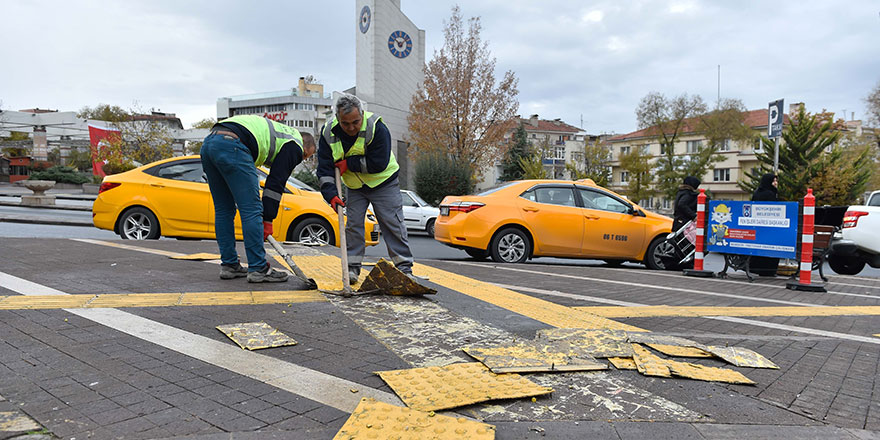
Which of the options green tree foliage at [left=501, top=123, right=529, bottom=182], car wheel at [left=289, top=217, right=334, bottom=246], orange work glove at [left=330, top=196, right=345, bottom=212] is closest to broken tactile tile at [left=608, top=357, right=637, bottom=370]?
orange work glove at [left=330, top=196, right=345, bottom=212]

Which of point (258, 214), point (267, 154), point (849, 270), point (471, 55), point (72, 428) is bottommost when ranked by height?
point (849, 270)

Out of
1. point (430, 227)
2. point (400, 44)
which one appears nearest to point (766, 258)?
point (430, 227)

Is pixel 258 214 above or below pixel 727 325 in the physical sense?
above

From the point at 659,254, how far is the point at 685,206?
3.00ft

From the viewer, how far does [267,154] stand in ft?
16.7

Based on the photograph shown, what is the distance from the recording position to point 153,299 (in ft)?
13.7

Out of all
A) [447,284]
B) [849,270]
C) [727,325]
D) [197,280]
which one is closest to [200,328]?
[197,280]

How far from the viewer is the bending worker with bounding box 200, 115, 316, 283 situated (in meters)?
4.85

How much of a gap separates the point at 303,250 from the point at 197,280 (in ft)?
8.31

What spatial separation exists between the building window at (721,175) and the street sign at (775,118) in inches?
2462

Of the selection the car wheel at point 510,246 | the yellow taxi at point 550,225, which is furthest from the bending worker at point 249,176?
the car wheel at point 510,246

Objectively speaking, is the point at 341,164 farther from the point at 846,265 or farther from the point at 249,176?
the point at 846,265

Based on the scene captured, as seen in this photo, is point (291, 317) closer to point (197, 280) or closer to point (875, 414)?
point (197, 280)

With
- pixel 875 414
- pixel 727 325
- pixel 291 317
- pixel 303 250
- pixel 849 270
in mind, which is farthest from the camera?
pixel 849 270
